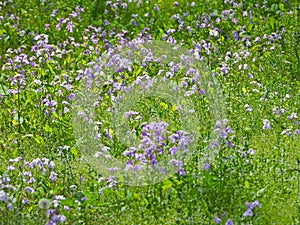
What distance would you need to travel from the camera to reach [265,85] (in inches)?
221

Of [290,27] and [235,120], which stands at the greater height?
[290,27]

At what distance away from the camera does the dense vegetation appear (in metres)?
4.09

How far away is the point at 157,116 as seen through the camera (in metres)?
5.20

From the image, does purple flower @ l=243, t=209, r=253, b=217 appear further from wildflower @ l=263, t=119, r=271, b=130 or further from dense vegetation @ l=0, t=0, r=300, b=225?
wildflower @ l=263, t=119, r=271, b=130

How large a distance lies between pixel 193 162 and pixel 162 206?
1.69 feet

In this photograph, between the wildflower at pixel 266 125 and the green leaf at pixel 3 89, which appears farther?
the green leaf at pixel 3 89

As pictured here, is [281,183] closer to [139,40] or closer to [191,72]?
[191,72]

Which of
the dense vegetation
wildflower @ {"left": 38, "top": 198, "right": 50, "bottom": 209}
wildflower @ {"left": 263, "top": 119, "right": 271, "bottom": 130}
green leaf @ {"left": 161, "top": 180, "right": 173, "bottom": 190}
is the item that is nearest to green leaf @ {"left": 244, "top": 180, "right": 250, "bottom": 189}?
the dense vegetation

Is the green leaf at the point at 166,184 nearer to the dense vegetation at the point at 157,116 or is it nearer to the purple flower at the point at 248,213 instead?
the dense vegetation at the point at 157,116

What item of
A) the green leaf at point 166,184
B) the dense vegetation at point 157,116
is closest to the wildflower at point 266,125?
the dense vegetation at point 157,116

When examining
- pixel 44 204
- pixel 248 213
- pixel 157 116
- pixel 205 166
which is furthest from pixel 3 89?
pixel 248 213

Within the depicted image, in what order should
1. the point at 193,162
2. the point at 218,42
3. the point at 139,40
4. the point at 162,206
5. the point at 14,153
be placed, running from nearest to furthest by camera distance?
the point at 162,206 → the point at 193,162 → the point at 14,153 → the point at 139,40 → the point at 218,42

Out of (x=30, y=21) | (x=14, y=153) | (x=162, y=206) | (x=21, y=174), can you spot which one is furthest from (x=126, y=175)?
(x=30, y=21)

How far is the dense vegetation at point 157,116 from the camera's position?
409 centimetres
